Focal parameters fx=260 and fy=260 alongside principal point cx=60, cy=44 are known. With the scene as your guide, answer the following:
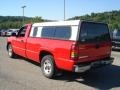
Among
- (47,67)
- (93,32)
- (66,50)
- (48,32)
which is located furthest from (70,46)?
(48,32)

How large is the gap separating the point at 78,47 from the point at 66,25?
42.3 inches

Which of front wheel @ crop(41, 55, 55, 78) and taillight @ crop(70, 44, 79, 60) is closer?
taillight @ crop(70, 44, 79, 60)

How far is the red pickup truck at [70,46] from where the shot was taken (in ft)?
26.1

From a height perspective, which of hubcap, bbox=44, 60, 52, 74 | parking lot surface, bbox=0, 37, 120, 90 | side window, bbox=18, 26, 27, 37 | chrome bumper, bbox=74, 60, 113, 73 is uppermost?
side window, bbox=18, 26, 27, 37

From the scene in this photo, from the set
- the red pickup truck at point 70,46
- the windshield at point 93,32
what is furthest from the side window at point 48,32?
the windshield at point 93,32

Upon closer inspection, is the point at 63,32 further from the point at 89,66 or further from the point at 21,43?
the point at 21,43

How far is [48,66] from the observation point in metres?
9.10

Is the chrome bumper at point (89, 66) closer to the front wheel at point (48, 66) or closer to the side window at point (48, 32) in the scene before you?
the front wheel at point (48, 66)

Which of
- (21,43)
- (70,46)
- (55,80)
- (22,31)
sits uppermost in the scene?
(22,31)

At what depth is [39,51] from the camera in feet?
31.5

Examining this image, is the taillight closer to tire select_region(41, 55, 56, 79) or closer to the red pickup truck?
the red pickup truck

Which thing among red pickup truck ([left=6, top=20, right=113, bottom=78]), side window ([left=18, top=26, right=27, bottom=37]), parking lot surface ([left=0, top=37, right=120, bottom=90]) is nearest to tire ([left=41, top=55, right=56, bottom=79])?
red pickup truck ([left=6, top=20, right=113, bottom=78])

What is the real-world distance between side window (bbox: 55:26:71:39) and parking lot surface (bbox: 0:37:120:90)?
147 cm

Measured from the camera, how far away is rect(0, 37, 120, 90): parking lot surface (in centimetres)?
782
